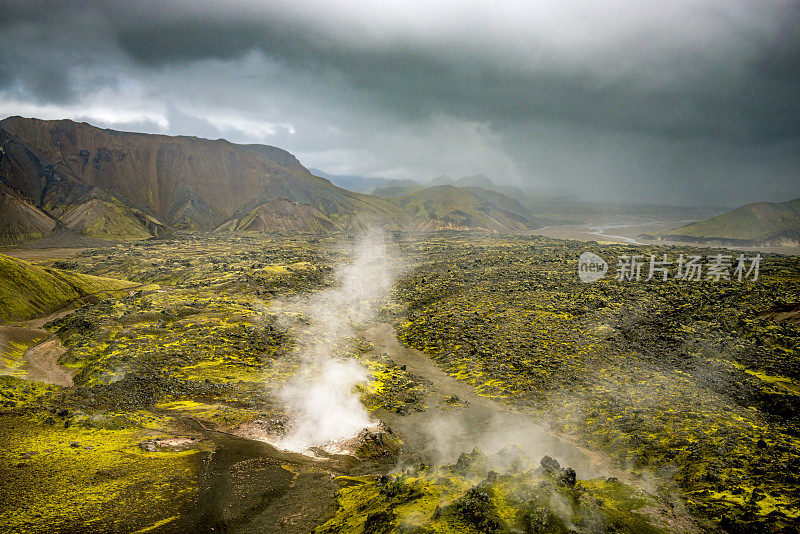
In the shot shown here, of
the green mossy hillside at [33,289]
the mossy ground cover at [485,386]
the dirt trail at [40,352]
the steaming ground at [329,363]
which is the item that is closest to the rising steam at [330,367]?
the steaming ground at [329,363]

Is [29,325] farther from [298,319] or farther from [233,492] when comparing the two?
[233,492]

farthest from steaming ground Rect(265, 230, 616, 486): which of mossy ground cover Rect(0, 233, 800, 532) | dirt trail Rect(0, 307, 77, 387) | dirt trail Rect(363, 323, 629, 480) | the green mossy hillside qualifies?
the green mossy hillside

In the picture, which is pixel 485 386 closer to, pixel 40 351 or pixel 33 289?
pixel 40 351

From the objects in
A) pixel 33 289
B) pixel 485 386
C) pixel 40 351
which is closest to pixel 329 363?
pixel 485 386

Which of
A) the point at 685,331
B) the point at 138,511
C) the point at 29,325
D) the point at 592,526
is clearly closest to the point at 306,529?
the point at 138,511

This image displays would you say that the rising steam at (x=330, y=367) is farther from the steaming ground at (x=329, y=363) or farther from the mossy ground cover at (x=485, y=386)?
the mossy ground cover at (x=485, y=386)

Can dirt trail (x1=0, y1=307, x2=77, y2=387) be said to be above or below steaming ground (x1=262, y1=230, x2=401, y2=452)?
below

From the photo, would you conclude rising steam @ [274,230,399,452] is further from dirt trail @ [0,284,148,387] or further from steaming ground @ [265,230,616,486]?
dirt trail @ [0,284,148,387]

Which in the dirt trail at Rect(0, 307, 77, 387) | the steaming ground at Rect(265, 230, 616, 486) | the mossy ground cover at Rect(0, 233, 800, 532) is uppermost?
the mossy ground cover at Rect(0, 233, 800, 532)

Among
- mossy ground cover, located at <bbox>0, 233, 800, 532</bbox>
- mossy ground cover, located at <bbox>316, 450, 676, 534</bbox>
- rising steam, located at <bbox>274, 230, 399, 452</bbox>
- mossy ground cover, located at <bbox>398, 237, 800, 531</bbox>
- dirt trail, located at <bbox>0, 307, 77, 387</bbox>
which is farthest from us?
dirt trail, located at <bbox>0, 307, 77, 387</bbox>
